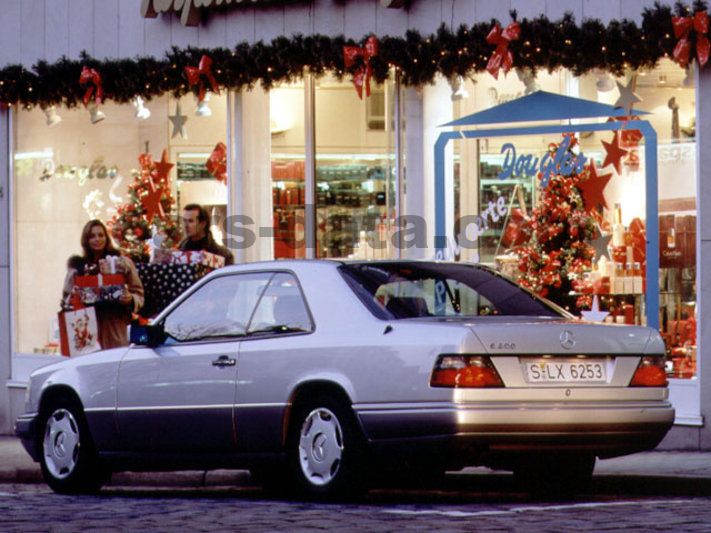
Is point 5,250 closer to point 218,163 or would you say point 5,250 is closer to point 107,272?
point 218,163

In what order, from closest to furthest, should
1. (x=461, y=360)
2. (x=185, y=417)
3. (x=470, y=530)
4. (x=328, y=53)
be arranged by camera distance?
(x=470, y=530)
(x=461, y=360)
(x=185, y=417)
(x=328, y=53)

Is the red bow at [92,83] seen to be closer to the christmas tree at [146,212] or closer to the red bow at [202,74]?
the christmas tree at [146,212]

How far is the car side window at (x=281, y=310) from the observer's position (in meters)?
11.2

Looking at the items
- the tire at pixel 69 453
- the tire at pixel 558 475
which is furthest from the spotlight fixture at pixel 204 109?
the tire at pixel 558 475

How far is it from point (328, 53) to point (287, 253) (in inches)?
86.5

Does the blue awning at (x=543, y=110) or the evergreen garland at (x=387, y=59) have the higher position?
the evergreen garland at (x=387, y=59)

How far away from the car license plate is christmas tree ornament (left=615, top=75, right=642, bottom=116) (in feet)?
17.8

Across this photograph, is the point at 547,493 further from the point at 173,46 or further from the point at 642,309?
the point at 173,46

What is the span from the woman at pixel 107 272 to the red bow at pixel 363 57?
271cm

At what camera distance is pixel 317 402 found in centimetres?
1090

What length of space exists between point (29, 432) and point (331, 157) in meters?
5.97

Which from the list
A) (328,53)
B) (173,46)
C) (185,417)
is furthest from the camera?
(173,46)

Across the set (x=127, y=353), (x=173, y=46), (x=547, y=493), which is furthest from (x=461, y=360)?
(x=173, y=46)

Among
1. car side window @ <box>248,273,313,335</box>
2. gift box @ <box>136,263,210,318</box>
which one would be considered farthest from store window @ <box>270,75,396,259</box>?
car side window @ <box>248,273,313,335</box>
